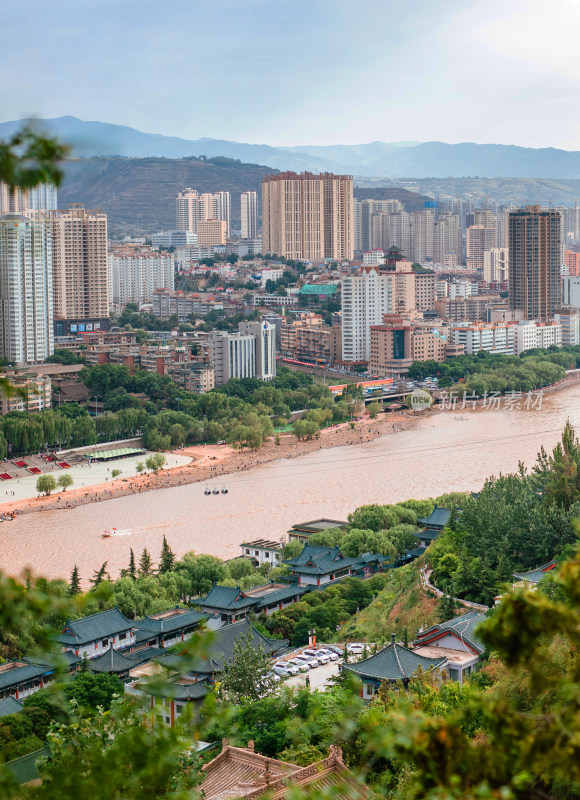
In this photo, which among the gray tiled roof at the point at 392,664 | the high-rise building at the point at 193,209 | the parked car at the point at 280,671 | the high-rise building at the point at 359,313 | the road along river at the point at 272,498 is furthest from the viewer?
the high-rise building at the point at 193,209

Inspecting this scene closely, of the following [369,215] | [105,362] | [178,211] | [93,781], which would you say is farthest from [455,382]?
[178,211]

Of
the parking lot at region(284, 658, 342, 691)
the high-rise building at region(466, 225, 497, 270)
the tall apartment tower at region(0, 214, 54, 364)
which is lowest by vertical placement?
the parking lot at region(284, 658, 342, 691)

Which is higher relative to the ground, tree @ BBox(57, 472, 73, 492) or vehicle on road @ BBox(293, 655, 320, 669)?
vehicle on road @ BBox(293, 655, 320, 669)

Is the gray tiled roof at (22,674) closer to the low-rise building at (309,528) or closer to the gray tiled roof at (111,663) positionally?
the gray tiled roof at (111,663)

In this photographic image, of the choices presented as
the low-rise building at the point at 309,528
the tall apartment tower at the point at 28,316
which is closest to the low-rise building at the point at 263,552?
the low-rise building at the point at 309,528

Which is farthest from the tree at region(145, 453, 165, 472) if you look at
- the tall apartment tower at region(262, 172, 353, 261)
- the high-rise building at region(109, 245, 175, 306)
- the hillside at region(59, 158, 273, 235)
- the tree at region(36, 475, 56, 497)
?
the hillside at region(59, 158, 273, 235)

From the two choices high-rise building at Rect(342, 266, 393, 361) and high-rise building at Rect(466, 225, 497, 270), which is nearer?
high-rise building at Rect(342, 266, 393, 361)

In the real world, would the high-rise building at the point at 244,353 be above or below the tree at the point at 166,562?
above

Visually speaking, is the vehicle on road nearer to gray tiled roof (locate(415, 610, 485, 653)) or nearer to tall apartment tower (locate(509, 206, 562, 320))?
gray tiled roof (locate(415, 610, 485, 653))
